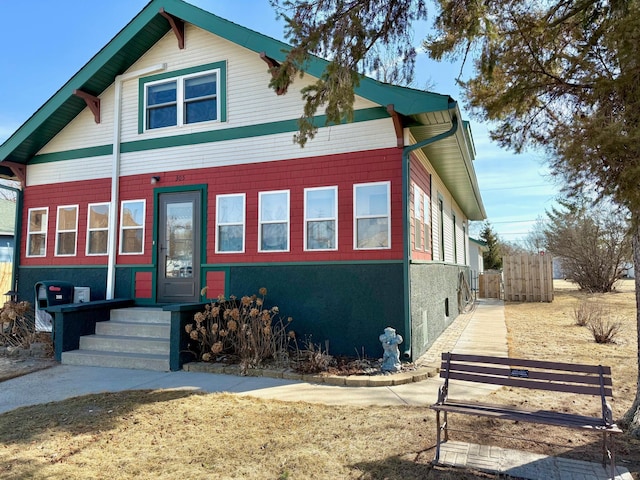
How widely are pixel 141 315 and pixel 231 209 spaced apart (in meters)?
2.58

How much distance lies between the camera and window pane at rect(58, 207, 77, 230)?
9386 mm

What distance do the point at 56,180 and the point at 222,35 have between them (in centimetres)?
521

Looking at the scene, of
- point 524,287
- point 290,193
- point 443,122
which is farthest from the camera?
point 524,287

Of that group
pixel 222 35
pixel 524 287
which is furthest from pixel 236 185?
pixel 524 287

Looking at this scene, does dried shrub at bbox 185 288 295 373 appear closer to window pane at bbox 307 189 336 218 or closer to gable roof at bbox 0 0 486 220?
window pane at bbox 307 189 336 218

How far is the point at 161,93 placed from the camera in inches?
346

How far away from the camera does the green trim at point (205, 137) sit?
7.03m

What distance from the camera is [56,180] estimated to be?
9.59m

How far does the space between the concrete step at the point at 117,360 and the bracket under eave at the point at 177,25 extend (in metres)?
6.00

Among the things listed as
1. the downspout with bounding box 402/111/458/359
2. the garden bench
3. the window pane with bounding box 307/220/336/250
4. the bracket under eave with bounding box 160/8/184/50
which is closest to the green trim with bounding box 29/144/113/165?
the bracket under eave with bounding box 160/8/184/50

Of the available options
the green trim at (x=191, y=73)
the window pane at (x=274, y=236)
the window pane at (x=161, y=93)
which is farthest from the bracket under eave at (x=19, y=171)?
the window pane at (x=274, y=236)

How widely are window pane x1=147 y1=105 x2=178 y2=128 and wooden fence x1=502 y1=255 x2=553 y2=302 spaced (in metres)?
14.4

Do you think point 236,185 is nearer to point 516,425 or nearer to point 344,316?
point 344,316

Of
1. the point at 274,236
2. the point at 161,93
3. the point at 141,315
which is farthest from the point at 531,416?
the point at 161,93
